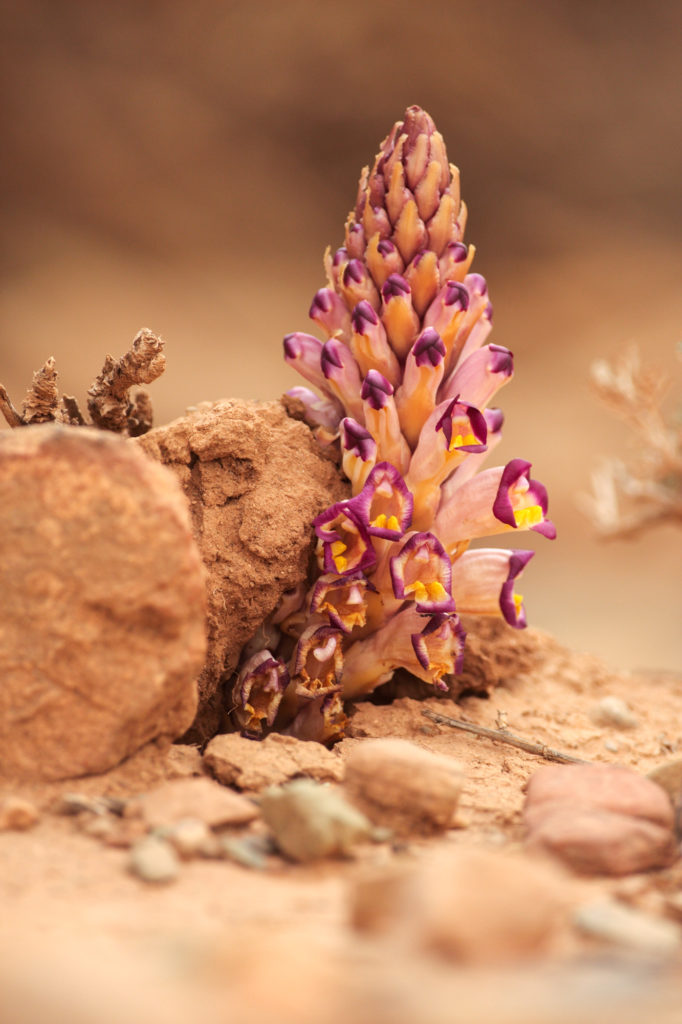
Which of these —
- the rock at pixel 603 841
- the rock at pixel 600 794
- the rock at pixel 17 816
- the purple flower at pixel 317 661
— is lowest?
the rock at pixel 17 816

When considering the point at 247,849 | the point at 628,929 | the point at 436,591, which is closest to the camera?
the point at 628,929

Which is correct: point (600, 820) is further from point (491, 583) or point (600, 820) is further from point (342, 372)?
point (342, 372)

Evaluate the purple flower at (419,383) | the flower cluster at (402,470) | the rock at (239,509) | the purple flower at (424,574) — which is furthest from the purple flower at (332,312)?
the purple flower at (424,574)

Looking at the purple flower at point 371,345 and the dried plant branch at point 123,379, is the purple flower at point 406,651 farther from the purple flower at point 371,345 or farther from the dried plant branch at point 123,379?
the dried plant branch at point 123,379

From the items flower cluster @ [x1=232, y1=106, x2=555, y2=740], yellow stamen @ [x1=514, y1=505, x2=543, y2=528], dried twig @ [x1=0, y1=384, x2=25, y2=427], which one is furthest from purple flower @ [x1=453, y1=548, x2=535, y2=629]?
dried twig @ [x1=0, y1=384, x2=25, y2=427]

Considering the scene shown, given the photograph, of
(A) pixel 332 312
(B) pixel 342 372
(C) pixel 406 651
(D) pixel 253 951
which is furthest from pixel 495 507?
(D) pixel 253 951

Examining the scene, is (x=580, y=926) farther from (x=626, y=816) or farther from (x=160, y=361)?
(x=160, y=361)
